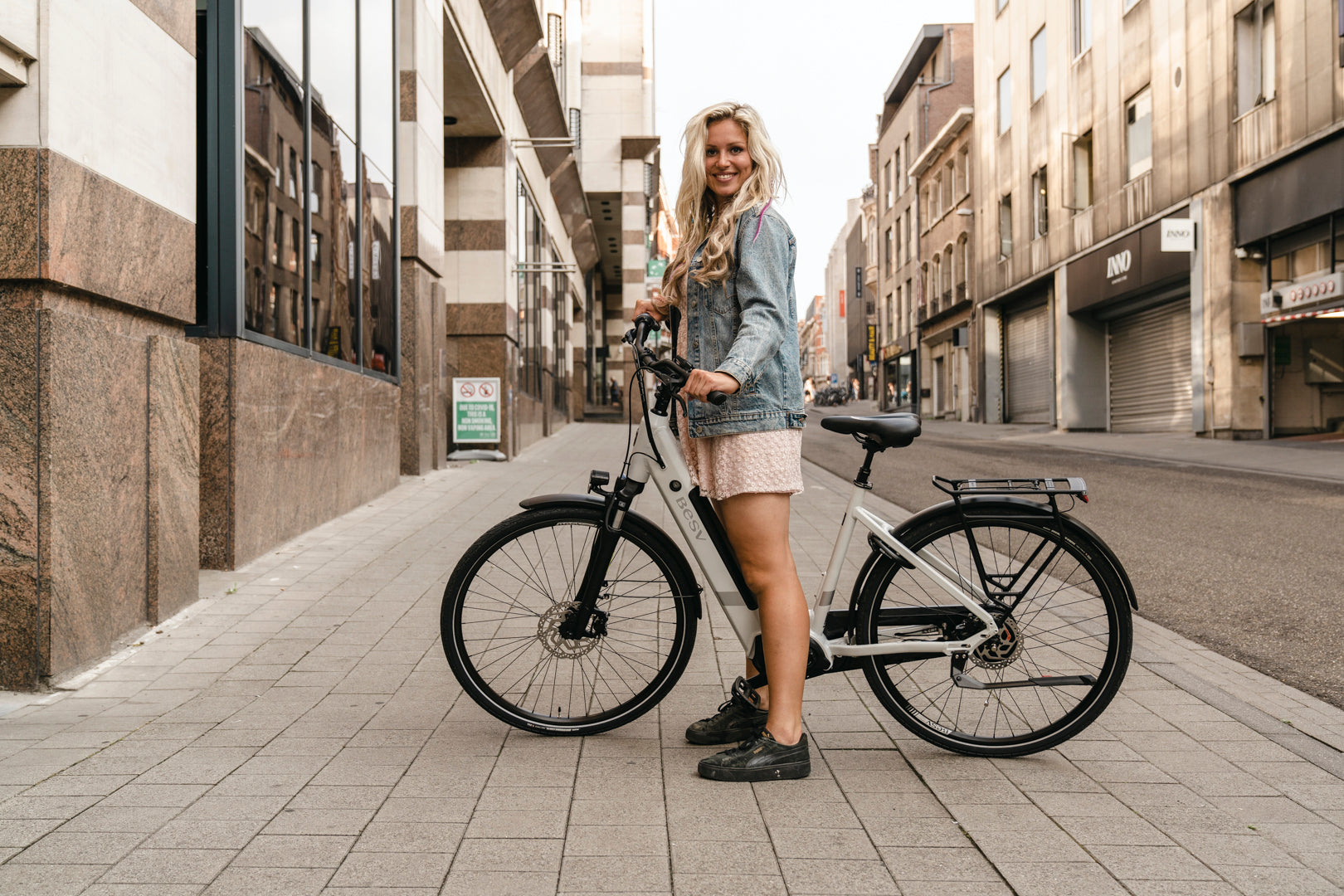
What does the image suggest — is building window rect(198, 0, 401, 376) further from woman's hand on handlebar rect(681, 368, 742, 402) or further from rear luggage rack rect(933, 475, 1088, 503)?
rear luggage rack rect(933, 475, 1088, 503)

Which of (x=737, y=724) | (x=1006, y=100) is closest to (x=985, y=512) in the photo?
(x=737, y=724)

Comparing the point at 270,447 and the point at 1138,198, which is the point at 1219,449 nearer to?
the point at 1138,198

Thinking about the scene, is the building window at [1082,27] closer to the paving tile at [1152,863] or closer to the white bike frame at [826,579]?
the white bike frame at [826,579]

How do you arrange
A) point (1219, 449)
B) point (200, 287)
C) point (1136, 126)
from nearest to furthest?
point (200, 287)
point (1219, 449)
point (1136, 126)

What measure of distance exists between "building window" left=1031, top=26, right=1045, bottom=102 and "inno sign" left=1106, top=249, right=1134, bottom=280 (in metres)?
7.14

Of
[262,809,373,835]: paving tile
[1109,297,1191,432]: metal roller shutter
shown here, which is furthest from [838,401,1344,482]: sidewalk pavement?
[262,809,373,835]: paving tile

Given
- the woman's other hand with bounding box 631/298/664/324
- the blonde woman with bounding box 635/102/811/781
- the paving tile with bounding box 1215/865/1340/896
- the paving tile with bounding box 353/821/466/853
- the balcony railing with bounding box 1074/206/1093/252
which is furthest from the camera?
the balcony railing with bounding box 1074/206/1093/252

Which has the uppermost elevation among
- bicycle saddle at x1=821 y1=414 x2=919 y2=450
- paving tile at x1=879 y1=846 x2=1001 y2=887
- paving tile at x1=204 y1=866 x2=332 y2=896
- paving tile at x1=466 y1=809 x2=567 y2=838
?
bicycle saddle at x1=821 y1=414 x2=919 y2=450

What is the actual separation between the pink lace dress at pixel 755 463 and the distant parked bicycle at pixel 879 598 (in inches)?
5.6

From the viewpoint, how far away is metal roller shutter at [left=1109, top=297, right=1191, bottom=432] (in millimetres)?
22594

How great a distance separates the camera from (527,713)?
355 centimetres

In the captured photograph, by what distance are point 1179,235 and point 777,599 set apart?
20.0 metres

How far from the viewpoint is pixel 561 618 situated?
347cm

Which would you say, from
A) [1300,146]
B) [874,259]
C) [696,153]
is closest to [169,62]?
[696,153]
